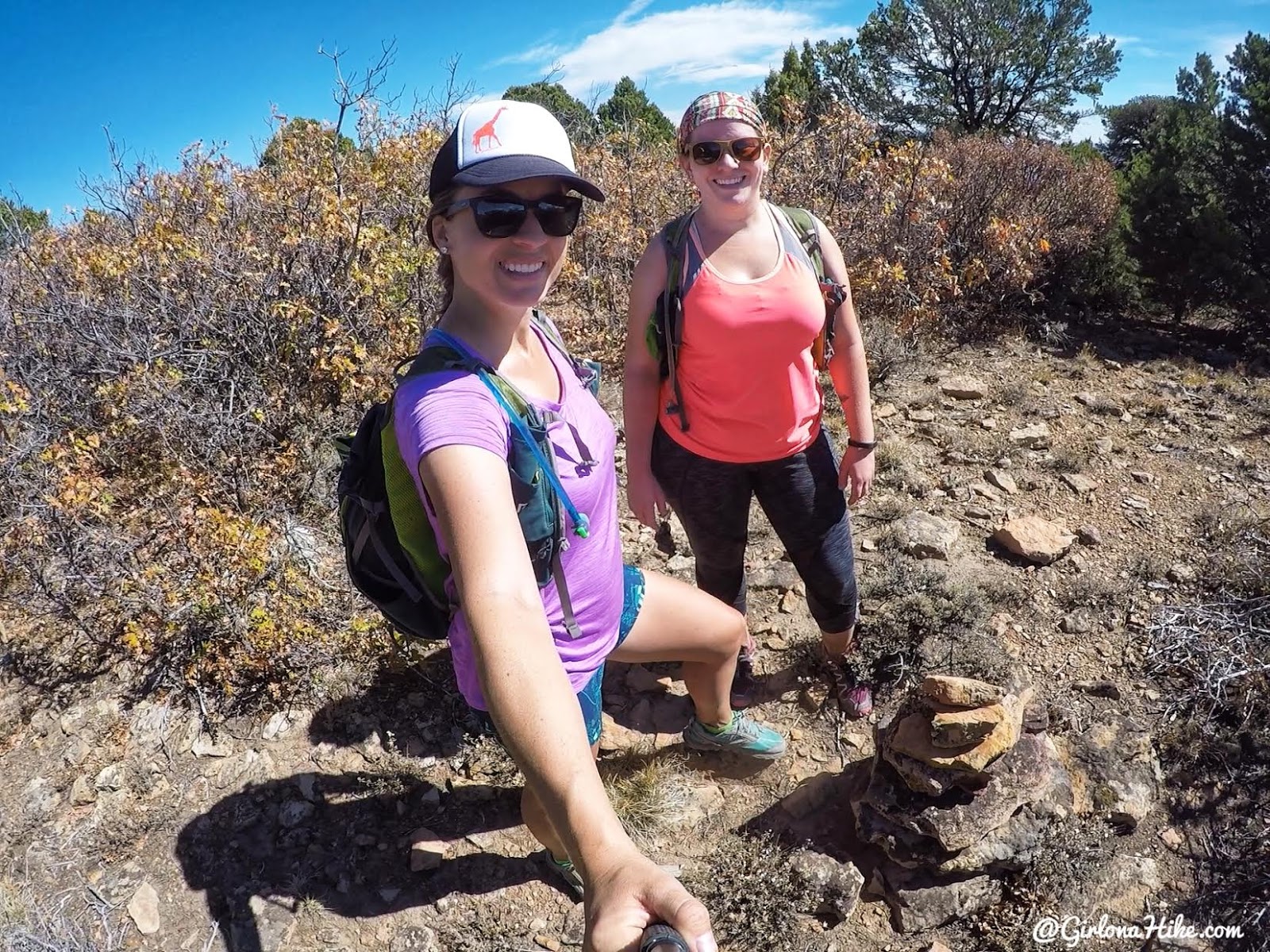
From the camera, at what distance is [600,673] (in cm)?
162

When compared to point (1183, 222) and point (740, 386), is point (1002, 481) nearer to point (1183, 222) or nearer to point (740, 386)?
point (740, 386)

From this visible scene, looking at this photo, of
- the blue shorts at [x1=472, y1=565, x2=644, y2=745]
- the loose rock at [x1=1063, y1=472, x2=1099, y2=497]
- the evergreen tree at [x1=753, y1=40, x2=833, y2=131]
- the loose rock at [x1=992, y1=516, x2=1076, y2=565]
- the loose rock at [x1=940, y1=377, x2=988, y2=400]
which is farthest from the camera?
the evergreen tree at [x1=753, y1=40, x2=833, y2=131]

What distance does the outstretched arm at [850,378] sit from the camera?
2041 mm

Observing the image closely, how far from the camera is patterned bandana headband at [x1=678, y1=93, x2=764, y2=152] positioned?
6.10ft

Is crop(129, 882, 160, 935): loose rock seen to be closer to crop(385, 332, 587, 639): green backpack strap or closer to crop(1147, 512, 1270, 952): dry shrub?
crop(385, 332, 587, 639): green backpack strap

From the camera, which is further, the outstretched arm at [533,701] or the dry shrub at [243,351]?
the dry shrub at [243,351]

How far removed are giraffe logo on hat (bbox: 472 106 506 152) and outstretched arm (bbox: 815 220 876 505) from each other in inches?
42.6

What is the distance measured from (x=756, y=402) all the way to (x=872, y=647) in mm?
1341

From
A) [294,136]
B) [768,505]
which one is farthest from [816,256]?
[294,136]

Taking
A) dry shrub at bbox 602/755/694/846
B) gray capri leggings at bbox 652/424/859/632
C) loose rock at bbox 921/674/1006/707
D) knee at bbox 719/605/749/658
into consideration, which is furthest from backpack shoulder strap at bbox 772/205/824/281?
dry shrub at bbox 602/755/694/846

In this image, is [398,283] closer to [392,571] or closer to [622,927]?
[392,571]

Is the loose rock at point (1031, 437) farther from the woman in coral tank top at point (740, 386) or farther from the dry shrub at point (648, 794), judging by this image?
the dry shrub at point (648, 794)

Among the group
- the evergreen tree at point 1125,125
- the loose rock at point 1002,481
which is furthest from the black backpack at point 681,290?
the evergreen tree at point 1125,125

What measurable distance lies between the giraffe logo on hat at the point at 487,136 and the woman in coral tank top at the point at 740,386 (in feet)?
2.42
